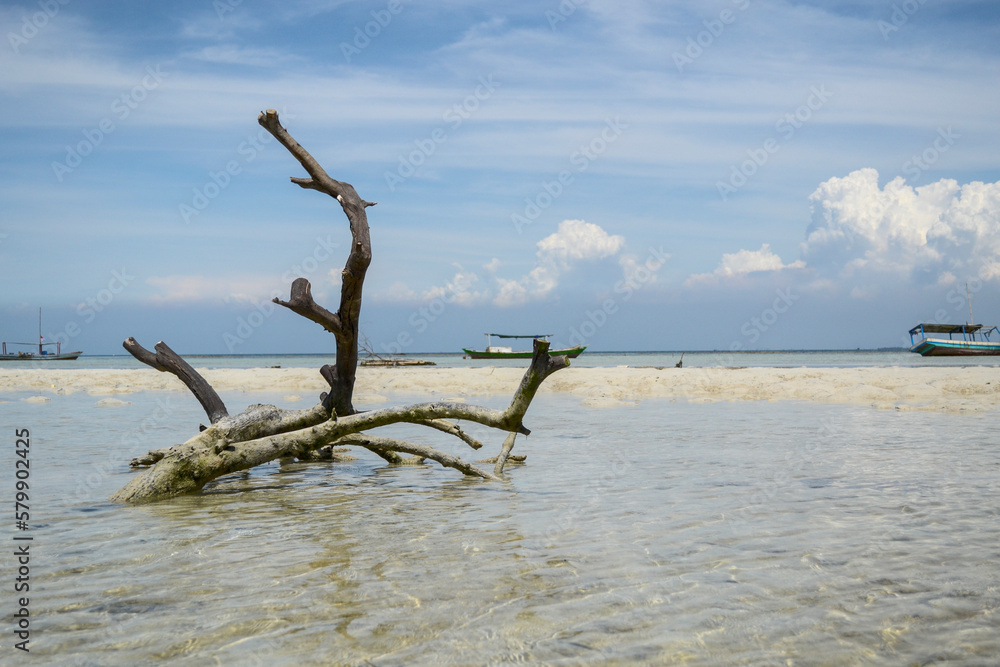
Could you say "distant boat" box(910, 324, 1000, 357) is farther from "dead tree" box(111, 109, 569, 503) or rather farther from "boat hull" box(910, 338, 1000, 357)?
"dead tree" box(111, 109, 569, 503)

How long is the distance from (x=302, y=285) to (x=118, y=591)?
151 inches

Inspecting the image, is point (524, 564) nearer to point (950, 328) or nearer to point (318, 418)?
point (318, 418)

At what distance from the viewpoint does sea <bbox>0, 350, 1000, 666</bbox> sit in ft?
12.1

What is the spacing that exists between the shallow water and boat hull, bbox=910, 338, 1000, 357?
6109cm

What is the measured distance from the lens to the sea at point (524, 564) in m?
3.70

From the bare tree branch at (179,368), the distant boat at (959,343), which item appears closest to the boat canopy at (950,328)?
the distant boat at (959,343)

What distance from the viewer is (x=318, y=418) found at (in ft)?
29.9

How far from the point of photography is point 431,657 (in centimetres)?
354

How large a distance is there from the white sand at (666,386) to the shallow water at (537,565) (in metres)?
10.0

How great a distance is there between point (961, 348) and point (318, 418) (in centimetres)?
6798

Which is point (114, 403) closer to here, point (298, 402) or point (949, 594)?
point (298, 402)

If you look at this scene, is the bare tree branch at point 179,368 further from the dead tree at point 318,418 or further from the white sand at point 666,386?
the white sand at point 666,386

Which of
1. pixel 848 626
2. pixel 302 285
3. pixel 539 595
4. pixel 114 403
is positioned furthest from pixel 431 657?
pixel 114 403

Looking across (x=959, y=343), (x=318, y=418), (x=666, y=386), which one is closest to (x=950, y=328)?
(x=959, y=343)
